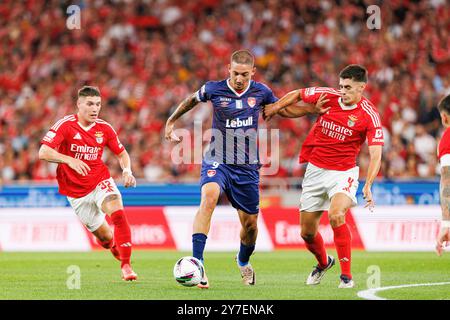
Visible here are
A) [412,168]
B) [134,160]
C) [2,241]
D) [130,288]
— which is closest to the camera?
[130,288]

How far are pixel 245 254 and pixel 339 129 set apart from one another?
5.87ft

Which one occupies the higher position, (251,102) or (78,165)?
(251,102)

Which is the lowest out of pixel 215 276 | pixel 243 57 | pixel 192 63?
pixel 215 276

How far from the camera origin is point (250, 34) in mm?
24391

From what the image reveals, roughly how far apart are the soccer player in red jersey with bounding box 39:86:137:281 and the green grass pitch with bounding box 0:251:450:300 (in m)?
0.65

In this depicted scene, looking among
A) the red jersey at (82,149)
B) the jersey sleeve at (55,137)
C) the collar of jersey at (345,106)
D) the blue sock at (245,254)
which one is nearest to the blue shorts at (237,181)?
the blue sock at (245,254)

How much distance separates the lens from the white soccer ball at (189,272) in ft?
31.6

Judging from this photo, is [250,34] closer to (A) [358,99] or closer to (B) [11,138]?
(B) [11,138]

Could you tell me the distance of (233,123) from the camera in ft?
34.7

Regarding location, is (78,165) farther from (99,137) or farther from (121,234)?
(121,234)

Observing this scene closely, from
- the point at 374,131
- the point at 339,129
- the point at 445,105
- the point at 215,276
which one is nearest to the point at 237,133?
the point at 339,129
